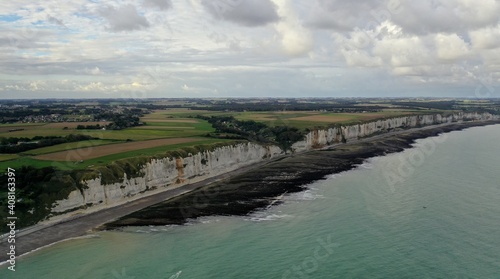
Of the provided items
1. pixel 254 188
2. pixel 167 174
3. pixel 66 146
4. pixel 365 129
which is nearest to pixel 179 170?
pixel 167 174

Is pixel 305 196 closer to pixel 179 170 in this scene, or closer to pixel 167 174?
pixel 179 170

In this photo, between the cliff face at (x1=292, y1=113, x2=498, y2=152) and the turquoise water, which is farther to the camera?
the cliff face at (x1=292, y1=113, x2=498, y2=152)

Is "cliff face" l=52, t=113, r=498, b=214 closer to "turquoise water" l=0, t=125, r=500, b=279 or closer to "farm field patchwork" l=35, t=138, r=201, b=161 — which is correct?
"turquoise water" l=0, t=125, r=500, b=279

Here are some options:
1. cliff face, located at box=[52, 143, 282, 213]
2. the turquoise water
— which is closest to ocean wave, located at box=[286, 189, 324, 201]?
the turquoise water

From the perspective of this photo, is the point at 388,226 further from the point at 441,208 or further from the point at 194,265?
the point at 194,265

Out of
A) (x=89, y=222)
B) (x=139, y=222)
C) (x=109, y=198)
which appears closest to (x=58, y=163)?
(x=109, y=198)

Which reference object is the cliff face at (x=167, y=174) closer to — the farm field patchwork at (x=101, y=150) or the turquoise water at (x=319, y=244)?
the turquoise water at (x=319, y=244)

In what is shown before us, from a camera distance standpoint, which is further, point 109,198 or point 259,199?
point 259,199
